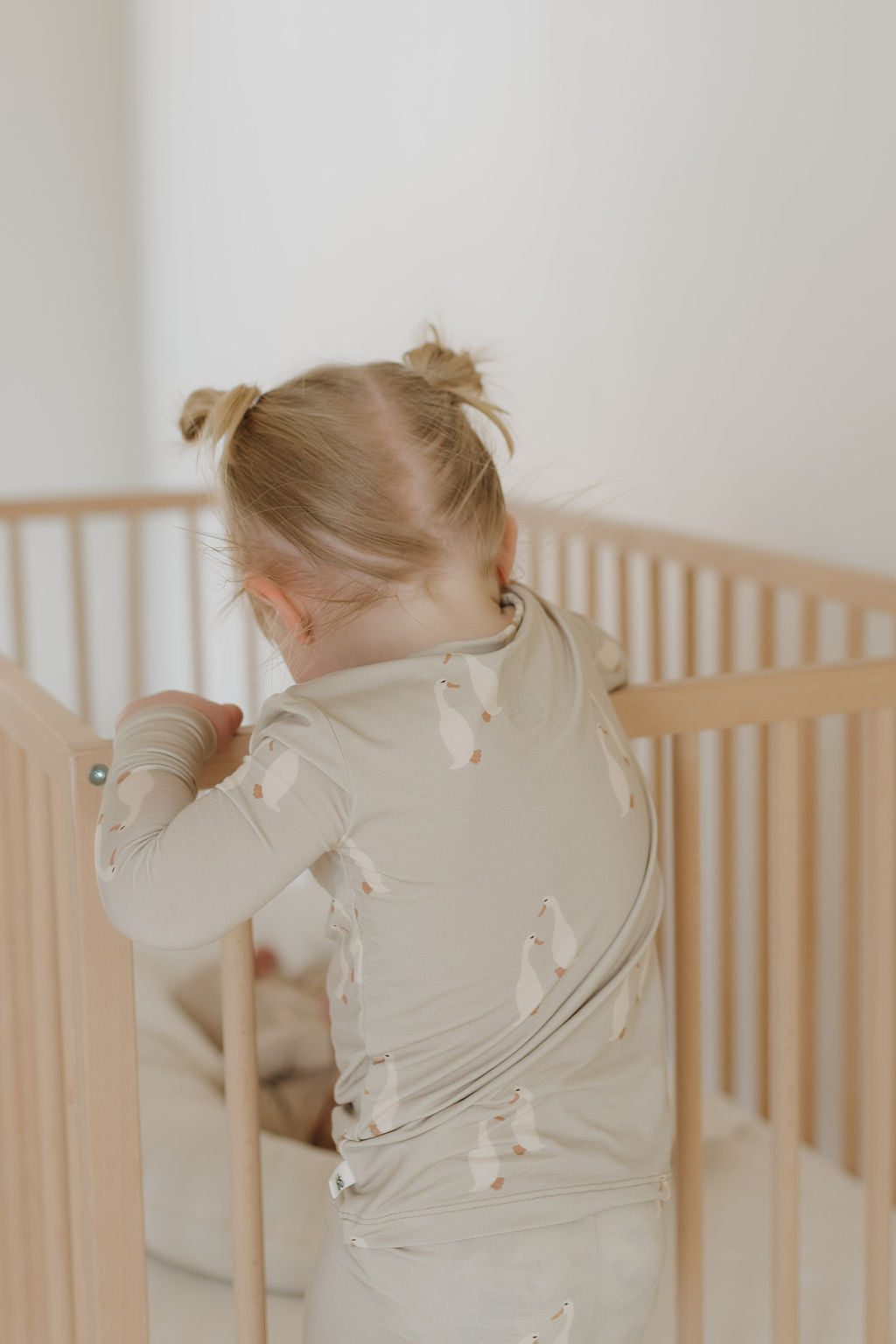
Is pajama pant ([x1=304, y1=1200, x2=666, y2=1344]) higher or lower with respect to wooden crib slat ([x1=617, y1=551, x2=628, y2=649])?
lower

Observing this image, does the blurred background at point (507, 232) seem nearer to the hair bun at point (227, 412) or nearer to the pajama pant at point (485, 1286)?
the hair bun at point (227, 412)

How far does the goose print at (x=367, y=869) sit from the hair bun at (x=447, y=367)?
28 cm

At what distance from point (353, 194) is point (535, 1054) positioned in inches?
81.1

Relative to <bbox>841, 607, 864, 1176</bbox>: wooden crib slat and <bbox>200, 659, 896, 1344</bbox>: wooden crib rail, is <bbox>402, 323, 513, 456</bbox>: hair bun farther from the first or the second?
<bbox>841, 607, 864, 1176</bbox>: wooden crib slat

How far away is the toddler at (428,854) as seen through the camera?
2.41ft

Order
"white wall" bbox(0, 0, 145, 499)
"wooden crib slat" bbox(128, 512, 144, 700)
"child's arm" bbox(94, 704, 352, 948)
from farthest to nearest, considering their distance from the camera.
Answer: "white wall" bbox(0, 0, 145, 499), "wooden crib slat" bbox(128, 512, 144, 700), "child's arm" bbox(94, 704, 352, 948)

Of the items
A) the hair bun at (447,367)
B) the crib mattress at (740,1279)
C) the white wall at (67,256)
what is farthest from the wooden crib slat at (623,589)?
the white wall at (67,256)

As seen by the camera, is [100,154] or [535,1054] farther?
[100,154]

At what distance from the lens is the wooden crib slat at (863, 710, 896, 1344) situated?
1001 mm

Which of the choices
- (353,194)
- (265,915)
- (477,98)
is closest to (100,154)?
(353,194)

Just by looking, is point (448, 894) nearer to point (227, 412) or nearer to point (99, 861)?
point (99, 861)

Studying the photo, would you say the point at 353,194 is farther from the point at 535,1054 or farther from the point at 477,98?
the point at 535,1054

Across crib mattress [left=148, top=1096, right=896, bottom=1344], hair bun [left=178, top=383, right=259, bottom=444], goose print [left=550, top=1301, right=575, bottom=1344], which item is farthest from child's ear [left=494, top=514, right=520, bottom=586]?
crib mattress [left=148, top=1096, right=896, bottom=1344]

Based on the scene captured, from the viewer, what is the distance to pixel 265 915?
162cm
